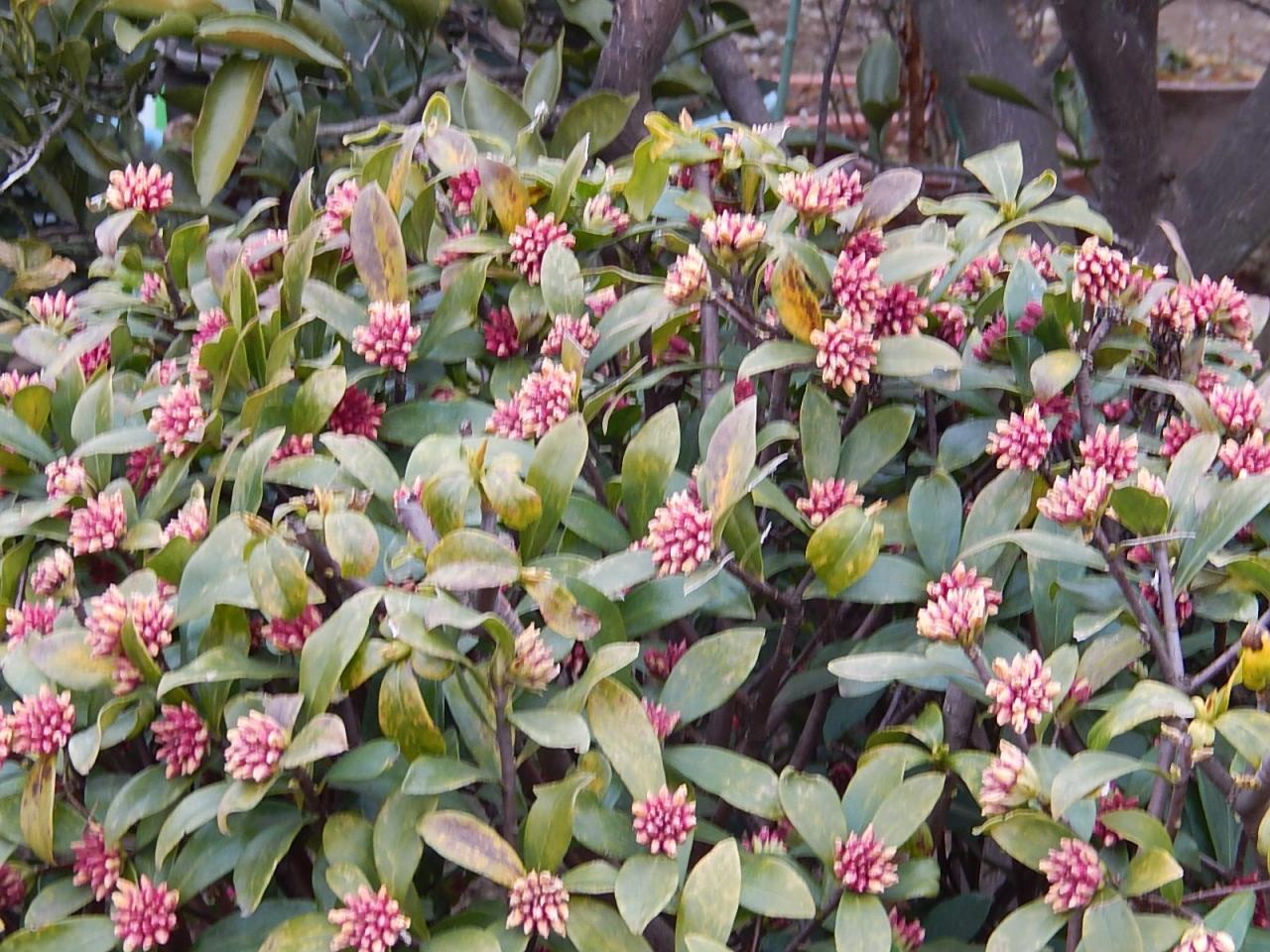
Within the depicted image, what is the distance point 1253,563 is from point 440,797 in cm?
47

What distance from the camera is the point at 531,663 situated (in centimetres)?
60

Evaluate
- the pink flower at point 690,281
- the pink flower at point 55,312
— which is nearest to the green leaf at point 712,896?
the pink flower at point 690,281

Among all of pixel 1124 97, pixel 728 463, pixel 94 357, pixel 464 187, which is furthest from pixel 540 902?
pixel 1124 97

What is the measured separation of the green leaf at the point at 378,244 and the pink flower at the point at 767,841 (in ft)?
1.48

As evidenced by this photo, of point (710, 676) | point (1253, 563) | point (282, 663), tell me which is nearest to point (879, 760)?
point (710, 676)

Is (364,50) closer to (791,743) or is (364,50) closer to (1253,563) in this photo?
(791,743)

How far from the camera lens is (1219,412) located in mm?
768

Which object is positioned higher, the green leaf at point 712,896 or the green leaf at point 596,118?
the green leaf at point 596,118

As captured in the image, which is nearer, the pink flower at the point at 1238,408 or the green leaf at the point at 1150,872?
the green leaf at the point at 1150,872

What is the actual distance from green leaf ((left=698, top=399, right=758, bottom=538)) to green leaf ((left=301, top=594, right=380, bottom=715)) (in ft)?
0.61

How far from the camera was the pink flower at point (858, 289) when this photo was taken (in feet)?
2.44

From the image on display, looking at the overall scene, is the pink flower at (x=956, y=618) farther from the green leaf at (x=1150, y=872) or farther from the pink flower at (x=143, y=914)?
the pink flower at (x=143, y=914)

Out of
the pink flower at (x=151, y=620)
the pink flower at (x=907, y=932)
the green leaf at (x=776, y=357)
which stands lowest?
the pink flower at (x=907, y=932)

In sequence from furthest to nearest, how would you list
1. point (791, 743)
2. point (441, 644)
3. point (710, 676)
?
point (791, 743) < point (710, 676) < point (441, 644)
